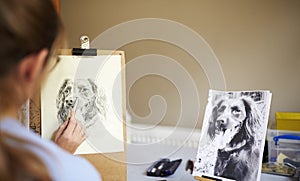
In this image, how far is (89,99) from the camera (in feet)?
3.54

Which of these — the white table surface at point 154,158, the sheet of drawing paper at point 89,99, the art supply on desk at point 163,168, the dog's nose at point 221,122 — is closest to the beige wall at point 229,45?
the white table surface at point 154,158

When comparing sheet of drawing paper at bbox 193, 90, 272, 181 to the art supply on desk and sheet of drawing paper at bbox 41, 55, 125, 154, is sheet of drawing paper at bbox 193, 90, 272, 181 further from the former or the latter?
sheet of drawing paper at bbox 41, 55, 125, 154

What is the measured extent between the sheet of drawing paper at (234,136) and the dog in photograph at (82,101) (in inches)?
14.4

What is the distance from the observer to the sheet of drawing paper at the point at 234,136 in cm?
97

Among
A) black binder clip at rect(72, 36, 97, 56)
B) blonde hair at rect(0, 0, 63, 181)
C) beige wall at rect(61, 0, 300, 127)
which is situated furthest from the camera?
beige wall at rect(61, 0, 300, 127)

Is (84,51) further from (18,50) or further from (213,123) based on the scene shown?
(18,50)

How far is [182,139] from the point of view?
5.30 ft

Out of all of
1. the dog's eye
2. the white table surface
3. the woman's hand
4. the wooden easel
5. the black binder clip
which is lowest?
the white table surface

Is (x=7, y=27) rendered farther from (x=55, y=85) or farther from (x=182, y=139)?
(x=182, y=139)

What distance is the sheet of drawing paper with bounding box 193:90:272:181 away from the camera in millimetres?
967

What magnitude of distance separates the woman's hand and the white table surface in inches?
10.4

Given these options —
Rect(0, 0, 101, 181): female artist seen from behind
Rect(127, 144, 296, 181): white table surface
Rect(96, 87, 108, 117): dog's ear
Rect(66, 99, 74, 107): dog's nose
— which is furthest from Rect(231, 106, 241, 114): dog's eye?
Rect(0, 0, 101, 181): female artist seen from behind

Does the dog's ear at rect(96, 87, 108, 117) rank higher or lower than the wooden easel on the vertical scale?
higher

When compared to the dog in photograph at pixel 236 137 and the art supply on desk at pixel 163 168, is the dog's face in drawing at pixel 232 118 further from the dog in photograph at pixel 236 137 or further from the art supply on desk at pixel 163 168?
the art supply on desk at pixel 163 168
